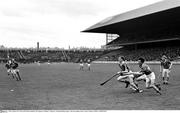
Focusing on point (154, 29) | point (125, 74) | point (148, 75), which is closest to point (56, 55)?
point (154, 29)

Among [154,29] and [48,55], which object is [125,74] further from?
[48,55]

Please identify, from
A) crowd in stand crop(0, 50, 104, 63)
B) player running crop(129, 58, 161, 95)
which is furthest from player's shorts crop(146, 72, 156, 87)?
crowd in stand crop(0, 50, 104, 63)

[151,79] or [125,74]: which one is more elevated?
[125,74]

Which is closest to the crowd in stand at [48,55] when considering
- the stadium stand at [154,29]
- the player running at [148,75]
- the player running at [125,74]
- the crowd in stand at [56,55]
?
the crowd in stand at [56,55]

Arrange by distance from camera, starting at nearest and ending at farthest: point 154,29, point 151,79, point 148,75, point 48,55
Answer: point 151,79, point 148,75, point 154,29, point 48,55

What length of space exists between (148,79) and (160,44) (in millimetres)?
59388

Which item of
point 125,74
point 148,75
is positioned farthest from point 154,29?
point 148,75

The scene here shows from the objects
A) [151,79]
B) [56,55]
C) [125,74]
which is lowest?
[151,79]

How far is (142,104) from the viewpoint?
10445 mm

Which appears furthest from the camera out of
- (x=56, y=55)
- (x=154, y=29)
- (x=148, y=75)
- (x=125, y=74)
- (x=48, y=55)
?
(x=56, y=55)

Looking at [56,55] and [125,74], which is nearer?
[125,74]

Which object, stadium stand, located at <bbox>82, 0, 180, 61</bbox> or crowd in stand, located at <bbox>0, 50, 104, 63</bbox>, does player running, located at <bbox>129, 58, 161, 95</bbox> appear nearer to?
stadium stand, located at <bbox>82, 0, 180, 61</bbox>

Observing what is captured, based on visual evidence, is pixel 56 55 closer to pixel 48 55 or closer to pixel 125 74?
pixel 48 55

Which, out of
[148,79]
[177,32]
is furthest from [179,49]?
[148,79]
